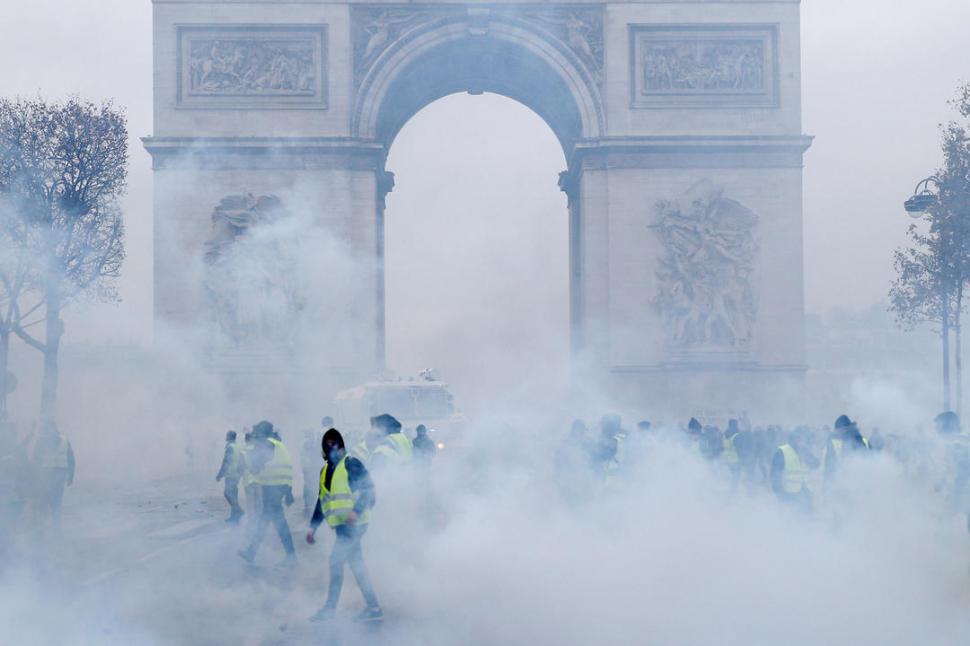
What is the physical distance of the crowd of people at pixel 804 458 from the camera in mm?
10352

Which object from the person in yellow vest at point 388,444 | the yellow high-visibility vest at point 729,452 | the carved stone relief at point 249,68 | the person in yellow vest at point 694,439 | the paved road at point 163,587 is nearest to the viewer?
the paved road at point 163,587

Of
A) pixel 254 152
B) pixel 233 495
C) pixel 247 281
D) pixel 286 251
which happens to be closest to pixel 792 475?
pixel 233 495

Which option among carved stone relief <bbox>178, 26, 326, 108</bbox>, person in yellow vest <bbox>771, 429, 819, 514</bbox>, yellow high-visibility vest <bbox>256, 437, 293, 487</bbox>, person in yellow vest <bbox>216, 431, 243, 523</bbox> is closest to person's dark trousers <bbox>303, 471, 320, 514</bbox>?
person in yellow vest <bbox>216, 431, 243, 523</bbox>

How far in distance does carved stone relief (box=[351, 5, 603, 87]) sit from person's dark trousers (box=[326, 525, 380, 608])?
60.6 ft

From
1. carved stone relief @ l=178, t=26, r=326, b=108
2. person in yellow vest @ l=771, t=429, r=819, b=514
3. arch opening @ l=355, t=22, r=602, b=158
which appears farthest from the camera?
arch opening @ l=355, t=22, r=602, b=158

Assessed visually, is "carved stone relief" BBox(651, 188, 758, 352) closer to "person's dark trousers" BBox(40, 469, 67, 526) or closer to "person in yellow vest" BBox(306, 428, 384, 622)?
"person's dark trousers" BBox(40, 469, 67, 526)

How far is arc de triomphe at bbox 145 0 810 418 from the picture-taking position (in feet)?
81.7

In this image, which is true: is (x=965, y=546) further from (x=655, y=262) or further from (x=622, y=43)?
(x=622, y=43)

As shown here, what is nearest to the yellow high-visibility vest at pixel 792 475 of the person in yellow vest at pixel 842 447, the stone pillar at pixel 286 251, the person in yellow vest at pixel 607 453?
the person in yellow vest at pixel 842 447

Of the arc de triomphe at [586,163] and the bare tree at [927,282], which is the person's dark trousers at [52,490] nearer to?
the arc de triomphe at [586,163]

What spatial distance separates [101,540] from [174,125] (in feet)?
44.7

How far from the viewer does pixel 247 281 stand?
2492cm

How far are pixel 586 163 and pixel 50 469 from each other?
15.3 m

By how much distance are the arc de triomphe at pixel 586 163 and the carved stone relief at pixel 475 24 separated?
5 centimetres
